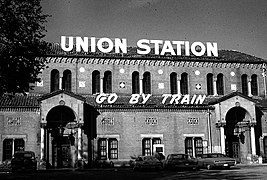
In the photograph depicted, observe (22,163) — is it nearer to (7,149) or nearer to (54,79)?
(7,149)

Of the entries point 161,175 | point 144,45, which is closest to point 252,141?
point 144,45

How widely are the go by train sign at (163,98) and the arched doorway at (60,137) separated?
4.04 metres

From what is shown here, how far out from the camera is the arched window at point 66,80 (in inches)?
1877

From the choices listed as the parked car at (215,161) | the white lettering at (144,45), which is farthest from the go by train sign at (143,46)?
the parked car at (215,161)

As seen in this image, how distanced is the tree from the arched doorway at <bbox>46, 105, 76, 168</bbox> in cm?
1876

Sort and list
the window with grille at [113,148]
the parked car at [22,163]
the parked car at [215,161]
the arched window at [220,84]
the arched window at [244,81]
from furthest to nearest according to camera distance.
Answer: the arched window at [244,81] → the arched window at [220,84] → the window with grille at [113,148] → the parked car at [22,163] → the parked car at [215,161]

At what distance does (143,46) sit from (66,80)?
32.2ft

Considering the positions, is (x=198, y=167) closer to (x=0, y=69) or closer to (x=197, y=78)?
(x=197, y=78)

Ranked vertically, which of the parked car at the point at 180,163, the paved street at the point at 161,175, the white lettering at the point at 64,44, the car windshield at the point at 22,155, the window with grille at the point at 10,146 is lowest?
the paved street at the point at 161,175

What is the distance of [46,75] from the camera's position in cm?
4706

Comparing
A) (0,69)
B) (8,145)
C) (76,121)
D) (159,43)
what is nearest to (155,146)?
(76,121)

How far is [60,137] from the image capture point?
44594 millimetres

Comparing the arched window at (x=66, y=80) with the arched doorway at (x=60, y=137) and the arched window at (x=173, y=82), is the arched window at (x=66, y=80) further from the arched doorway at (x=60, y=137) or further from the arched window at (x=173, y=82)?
the arched window at (x=173, y=82)

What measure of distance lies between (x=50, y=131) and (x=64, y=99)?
3751 mm
